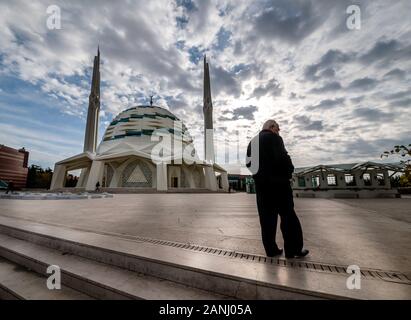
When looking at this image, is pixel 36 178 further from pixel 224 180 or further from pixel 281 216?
pixel 281 216

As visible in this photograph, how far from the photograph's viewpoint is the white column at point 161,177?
24.4 m

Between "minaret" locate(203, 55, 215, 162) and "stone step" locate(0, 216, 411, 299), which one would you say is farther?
"minaret" locate(203, 55, 215, 162)

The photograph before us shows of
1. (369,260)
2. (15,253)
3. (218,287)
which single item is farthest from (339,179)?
(15,253)

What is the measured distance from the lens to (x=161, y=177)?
81.7 ft

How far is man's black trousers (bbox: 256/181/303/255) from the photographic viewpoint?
1949 mm

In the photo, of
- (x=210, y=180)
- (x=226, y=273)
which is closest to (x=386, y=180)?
(x=226, y=273)

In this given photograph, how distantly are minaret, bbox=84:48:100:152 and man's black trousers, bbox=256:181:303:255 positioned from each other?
38.0 m

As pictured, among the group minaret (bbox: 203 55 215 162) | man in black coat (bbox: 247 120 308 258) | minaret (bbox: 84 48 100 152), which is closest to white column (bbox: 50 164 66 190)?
minaret (bbox: 84 48 100 152)

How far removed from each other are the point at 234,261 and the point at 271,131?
1396 mm

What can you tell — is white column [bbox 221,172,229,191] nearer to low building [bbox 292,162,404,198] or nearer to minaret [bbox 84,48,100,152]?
low building [bbox 292,162,404,198]

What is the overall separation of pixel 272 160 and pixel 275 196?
37 centimetres
